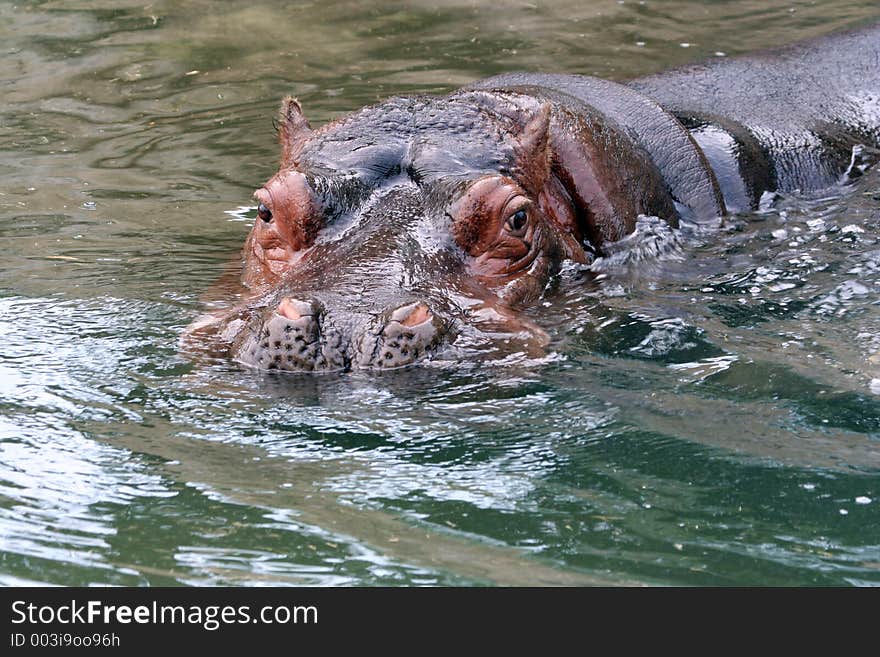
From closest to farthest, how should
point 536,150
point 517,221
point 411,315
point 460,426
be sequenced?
point 460,426
point 411,315
point 517,221
point 536,150

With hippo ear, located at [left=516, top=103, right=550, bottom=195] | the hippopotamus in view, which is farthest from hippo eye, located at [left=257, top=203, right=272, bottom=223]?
hippo ear, located at [left=516, top=103, right=550, bottom=195]

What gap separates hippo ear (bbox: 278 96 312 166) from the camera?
558 centimetres

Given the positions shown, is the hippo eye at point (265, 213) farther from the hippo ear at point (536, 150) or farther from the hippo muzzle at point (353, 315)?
the hippo ear at point (536, 150)

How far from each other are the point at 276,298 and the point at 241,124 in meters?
4.44

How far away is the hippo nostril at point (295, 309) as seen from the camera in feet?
13.5

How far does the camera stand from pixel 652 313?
16.6 feet

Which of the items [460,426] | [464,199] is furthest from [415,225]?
[460,426]

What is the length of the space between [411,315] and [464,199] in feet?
2.57

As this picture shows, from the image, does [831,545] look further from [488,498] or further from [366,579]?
[366,579]

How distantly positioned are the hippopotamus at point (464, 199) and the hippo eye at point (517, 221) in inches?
0.4

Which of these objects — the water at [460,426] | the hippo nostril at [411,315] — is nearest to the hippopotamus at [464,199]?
the hippo nostril at [411,315]

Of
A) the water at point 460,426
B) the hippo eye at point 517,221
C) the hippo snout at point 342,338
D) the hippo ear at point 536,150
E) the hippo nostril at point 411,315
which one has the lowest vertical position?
the water at point 460,426

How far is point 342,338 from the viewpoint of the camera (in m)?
4.12

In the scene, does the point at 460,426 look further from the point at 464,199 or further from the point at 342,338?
the point at 464,199
